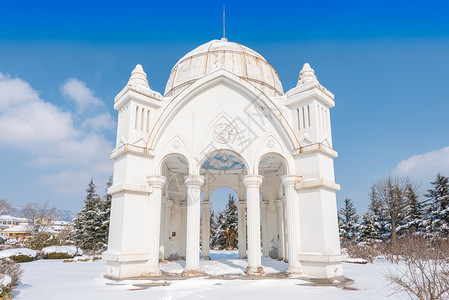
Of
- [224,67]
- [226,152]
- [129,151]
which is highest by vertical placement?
[224,67]

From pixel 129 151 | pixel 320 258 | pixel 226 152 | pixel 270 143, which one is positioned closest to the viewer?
pixel 320 258

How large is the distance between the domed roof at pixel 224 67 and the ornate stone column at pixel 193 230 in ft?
22.2

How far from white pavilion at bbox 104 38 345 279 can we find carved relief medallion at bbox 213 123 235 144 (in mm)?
46

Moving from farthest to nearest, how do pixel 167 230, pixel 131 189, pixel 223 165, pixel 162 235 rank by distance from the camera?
1. pixel 223 165
2. pixel 167 230
3. pixel 162 235
4. pixel 131 189

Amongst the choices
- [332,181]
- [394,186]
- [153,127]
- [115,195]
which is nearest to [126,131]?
[153,127]

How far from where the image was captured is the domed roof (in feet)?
59.9

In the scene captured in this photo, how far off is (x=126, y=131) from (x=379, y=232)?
29.2 m

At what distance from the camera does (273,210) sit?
2045cm

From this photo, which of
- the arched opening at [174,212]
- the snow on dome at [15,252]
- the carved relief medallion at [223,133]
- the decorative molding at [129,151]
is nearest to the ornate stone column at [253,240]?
the carved relief medallion at [223,133]

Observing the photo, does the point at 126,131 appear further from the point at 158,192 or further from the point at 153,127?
the point at 158,192

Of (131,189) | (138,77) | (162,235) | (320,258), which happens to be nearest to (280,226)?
(162,235)

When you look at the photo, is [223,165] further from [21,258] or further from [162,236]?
[21,258]

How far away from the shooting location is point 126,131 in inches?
544

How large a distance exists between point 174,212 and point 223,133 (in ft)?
27.5
